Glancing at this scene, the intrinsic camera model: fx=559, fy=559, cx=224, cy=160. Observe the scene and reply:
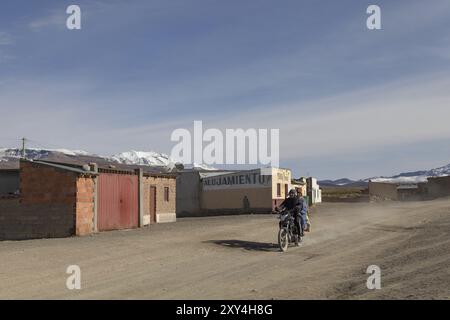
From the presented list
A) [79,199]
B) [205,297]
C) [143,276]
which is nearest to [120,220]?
[79,199]

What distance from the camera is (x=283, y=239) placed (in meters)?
17.5

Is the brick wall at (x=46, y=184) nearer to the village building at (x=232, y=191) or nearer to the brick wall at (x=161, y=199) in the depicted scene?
the brick wall at (x=161, y=199)

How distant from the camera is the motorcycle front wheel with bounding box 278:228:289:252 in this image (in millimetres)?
17328

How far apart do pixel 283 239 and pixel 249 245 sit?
6.28ft

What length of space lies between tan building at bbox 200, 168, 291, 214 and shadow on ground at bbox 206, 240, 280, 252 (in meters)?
27.7

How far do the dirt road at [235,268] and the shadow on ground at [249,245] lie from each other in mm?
33

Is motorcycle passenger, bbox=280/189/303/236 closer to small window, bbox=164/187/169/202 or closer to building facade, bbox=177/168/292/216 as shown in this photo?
small window, bbox=164/187/169/202

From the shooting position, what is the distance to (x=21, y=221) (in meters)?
27.2

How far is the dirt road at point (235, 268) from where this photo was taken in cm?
1024

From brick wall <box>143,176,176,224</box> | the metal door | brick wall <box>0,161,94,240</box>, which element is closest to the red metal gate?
brick wall <box>0,161,94,240</box>

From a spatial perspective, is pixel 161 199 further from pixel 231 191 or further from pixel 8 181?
pixel 231 191

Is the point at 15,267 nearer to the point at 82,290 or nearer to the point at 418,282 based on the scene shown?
the point at 82,290

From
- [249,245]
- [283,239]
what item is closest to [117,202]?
[249,245]

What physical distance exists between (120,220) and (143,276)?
18976 mm
